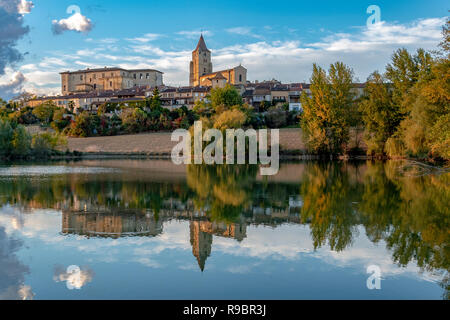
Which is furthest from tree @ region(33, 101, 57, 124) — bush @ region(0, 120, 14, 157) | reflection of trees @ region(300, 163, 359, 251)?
reflection of trees @ region(300, 163, 359, 251)

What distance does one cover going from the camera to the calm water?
7.67m

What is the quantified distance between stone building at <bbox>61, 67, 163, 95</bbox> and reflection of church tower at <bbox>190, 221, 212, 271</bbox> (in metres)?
132

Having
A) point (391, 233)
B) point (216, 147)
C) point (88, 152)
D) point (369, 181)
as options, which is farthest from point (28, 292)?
point (88, 152)

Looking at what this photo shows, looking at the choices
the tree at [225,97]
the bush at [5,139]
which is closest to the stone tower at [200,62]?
the tree at [225,97]

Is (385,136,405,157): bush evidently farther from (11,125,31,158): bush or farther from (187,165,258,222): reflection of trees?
(11,125,31,158): bush

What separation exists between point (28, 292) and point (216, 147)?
43828 millimetres

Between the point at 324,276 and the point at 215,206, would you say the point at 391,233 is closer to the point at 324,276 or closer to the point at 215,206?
the point at 324,276

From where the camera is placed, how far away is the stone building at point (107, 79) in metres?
140

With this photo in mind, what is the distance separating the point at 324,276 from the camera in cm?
824

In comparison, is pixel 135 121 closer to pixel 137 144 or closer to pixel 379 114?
pixel 137 144

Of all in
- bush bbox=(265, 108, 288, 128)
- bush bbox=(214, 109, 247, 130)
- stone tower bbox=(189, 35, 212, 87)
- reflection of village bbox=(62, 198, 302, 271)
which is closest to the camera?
reflection of village bbox=(62, 198, 302, 271)

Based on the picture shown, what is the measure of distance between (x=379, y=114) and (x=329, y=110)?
19.0 feet

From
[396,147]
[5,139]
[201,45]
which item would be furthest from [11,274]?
[201,45]

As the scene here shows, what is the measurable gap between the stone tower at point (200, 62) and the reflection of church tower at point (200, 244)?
433 feet
